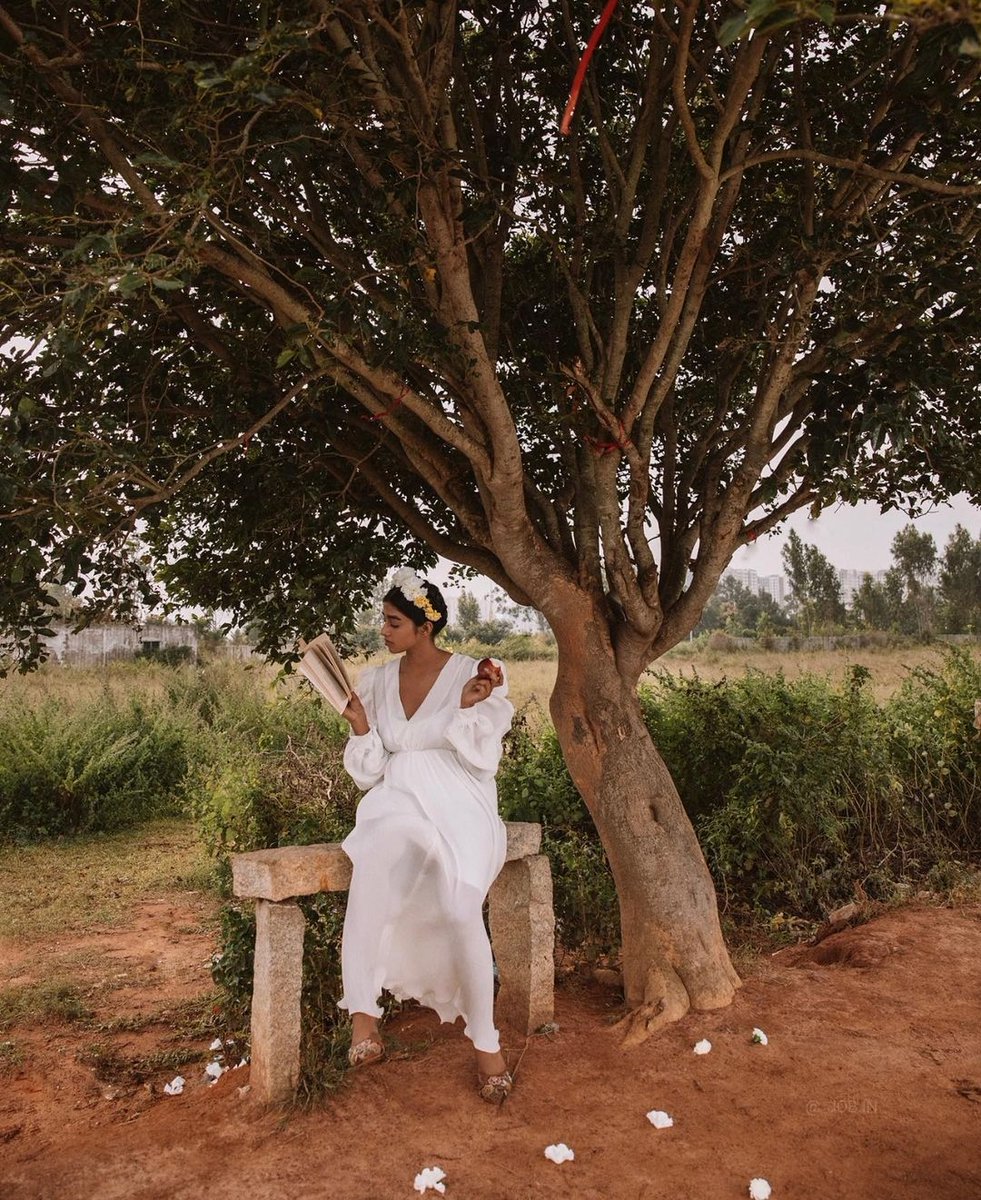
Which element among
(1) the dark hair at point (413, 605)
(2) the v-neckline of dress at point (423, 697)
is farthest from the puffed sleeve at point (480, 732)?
(1) the dark hair at point (413, 605)

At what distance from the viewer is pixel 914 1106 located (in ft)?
13.2

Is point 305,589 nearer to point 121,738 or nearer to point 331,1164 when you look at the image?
point 331,1164

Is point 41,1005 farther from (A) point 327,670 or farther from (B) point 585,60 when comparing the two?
(B) point 585,60

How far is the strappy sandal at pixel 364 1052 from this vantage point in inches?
171

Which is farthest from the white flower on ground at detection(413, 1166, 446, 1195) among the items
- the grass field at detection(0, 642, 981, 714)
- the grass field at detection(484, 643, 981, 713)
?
the grass field at detection(484, 643, 981, 713)

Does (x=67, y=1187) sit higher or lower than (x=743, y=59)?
lower

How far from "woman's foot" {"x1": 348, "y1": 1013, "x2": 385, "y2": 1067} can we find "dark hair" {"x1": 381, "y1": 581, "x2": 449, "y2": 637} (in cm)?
184

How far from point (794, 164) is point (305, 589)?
4195 mm

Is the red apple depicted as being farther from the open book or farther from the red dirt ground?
the red dirt ground

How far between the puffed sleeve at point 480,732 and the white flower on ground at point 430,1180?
1.69 metres

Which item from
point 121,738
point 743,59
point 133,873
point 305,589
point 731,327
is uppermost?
point 743,59

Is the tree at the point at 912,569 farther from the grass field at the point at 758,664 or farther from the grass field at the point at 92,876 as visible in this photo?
the grass field at the point at 92,876

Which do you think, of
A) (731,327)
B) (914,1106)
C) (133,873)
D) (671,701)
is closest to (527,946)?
(914,1106)

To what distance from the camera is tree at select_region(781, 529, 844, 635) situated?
40562 mm
